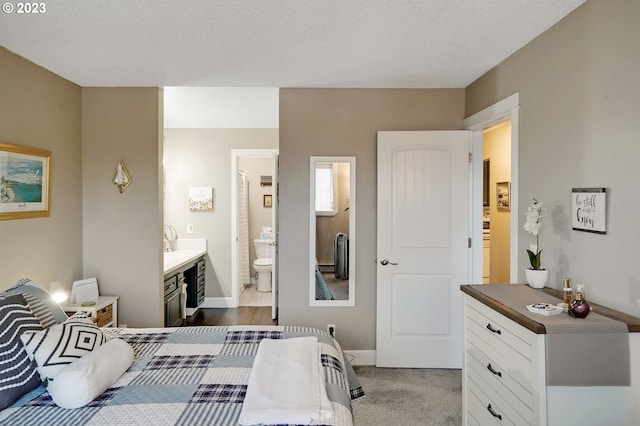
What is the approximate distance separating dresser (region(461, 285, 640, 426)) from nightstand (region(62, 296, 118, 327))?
2.82m

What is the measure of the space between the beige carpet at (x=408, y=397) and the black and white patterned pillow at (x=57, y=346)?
5.65 ft

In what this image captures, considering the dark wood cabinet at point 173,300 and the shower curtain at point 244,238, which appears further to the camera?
the shower curtain at point 244,238

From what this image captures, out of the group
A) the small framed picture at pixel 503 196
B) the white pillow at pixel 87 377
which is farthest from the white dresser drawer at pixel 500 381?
the small framed picture at pixel 503 196

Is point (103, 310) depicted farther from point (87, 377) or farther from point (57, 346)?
point (87, 377)

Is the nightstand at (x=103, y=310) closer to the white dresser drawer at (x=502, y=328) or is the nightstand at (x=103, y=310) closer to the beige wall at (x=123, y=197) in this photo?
the beige wall at (x=123, y=197)

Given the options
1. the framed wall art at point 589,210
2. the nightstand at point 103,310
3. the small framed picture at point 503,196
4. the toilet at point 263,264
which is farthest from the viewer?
the toilet at point 263,264

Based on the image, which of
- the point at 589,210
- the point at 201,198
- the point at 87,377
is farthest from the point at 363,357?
the point at 201,198

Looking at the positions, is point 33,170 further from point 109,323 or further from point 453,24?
point 453,24

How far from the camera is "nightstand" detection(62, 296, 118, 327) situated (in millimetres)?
2877

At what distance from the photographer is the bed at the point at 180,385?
1.30 metres

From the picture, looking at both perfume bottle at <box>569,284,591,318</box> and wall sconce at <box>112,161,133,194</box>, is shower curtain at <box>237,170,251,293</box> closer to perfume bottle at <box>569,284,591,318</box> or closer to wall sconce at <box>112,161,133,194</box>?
wall sconce at <box>112,161,133,194</box>

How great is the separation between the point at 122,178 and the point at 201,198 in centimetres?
170

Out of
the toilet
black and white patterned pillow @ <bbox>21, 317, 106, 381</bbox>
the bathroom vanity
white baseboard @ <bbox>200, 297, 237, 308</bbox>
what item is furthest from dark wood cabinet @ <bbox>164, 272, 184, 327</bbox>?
black and white patterned pillow @ <bbox>21, 317, 106, 381</bbox>

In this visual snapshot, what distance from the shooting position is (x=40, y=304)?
187 cm
